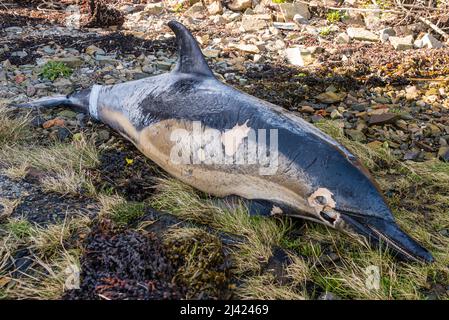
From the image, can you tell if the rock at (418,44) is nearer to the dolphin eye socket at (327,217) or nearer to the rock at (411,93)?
the rock at (411,93)

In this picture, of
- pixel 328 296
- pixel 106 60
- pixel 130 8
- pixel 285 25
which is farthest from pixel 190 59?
→ pixel 130 8

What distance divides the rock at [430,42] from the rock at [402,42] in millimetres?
211

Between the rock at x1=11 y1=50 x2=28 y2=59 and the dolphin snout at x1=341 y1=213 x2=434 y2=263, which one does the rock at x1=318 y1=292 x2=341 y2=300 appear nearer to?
the dolphin snout at x1=341 y1=213 x2=434 y2=263

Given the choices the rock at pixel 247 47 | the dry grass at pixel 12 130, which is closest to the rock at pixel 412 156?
the rock at pixel 247 47

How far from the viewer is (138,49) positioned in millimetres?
7883

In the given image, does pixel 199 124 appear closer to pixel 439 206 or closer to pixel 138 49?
pixel 439 206

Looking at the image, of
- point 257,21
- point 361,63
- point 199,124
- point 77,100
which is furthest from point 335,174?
point 257,21

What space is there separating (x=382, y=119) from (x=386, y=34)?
137 inches

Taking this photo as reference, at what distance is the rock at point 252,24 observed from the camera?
353 inches

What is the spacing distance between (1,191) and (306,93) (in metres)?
3.94

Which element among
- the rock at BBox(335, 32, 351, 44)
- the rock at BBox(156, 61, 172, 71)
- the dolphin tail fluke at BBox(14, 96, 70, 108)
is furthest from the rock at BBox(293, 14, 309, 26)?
the dolphin tail fluke at BBox(14, 96, 70, 108)

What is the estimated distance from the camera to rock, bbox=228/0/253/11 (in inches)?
388

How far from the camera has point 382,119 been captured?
5641 mm

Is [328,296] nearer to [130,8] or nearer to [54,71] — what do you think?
[54,71]
